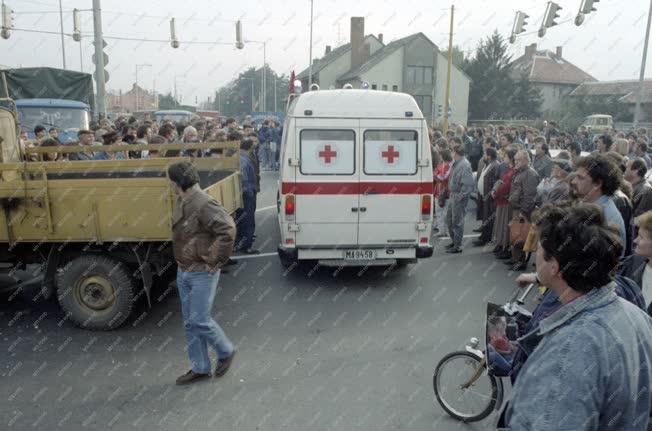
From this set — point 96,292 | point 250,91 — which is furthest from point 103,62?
point 250,91

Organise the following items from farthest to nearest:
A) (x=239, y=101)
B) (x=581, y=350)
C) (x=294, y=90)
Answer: (x=239, y=101), (x=294, y=90), (x=581, y=350)

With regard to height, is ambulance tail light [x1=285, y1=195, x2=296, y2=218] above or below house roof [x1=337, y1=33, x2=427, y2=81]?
below

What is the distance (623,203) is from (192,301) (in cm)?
394

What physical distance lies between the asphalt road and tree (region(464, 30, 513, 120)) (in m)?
48.9

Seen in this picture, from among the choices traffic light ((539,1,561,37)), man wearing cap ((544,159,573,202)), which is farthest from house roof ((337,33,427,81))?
man wearing cap ((544,159,573,202))

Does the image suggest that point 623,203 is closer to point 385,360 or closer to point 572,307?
point 385,360

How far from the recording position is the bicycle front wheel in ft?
13.4

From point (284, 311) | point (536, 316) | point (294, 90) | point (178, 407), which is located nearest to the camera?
point (536, 316)

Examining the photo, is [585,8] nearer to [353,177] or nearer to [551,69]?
[353,177]

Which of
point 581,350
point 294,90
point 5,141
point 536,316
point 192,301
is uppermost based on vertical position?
point 294,90

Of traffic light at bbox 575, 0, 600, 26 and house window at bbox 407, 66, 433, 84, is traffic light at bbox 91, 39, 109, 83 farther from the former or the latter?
house window at bbox 407, 66, 433, 84

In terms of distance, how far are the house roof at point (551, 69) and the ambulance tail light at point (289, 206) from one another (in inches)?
2583

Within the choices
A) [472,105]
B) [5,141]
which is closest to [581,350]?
[5,141]

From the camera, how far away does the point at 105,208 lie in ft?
17.5
